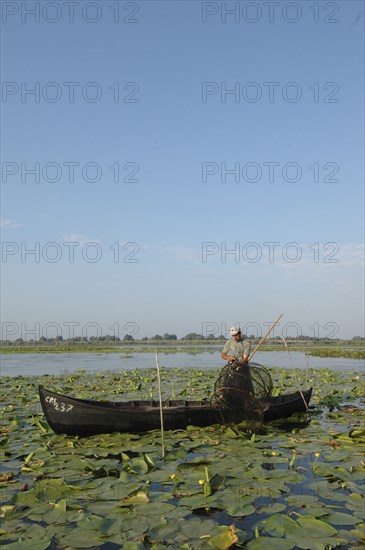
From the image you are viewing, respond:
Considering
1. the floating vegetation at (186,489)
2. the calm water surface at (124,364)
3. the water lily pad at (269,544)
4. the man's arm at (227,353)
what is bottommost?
the calm water surface at (124,364)

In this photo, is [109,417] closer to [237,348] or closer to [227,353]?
[227,353]

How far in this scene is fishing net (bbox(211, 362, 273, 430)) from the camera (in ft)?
Answer: 25.3

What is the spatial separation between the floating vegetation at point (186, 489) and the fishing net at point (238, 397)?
0.23 metres

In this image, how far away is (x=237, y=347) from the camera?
8.49 metres

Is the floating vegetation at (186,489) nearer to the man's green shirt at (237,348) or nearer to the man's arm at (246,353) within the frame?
the man's arm at (246,353)

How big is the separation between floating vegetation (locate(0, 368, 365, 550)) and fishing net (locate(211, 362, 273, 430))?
0.75ft

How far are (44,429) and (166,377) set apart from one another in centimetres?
1014

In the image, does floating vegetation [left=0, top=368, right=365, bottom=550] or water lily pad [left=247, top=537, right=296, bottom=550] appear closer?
water lily pad [left=247, top=537, right=296, bottom=550]

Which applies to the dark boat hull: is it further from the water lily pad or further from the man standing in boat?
the water lily pad

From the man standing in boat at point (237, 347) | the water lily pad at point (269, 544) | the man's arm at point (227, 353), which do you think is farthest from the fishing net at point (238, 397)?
the water lily pad at point (269, 544)

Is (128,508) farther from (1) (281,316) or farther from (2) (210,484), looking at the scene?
(1) (281,316)

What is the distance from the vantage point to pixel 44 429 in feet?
25.5

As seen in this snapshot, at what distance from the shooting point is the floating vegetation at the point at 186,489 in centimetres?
369

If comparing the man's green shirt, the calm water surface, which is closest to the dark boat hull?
the man's green shirt
